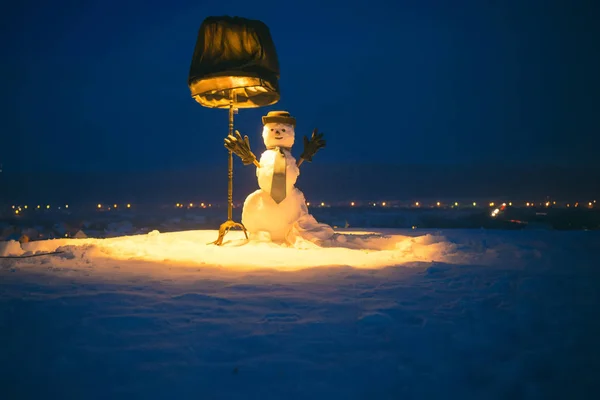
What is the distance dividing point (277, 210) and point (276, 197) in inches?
8.6

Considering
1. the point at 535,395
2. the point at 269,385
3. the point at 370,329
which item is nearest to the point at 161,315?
the point at 269,385

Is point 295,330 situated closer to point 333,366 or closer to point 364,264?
point 333,366

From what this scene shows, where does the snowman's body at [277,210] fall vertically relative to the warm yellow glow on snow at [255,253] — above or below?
above

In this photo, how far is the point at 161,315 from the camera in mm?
2748

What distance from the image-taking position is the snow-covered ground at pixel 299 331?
189 cm

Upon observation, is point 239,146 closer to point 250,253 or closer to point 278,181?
point 278,181

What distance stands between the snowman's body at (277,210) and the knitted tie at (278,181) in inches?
2.1

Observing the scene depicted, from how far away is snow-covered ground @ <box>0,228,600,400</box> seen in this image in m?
1.89

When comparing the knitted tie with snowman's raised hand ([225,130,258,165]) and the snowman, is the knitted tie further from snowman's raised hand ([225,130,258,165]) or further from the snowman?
snowman's raised hand ([225,130,258,165])

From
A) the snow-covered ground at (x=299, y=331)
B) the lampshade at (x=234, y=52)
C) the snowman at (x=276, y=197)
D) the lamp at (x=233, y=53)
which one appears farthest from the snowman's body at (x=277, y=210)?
the snow-covered ground at (x=299, y=331)

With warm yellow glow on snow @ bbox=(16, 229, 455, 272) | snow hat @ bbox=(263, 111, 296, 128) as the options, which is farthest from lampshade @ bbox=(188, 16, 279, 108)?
warm yellow glow on snow @ bbox=(16, 229, 455, 272)

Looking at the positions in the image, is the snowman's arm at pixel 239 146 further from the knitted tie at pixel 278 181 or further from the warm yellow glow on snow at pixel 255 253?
the warm yellow glow on snow at pixel 255 253

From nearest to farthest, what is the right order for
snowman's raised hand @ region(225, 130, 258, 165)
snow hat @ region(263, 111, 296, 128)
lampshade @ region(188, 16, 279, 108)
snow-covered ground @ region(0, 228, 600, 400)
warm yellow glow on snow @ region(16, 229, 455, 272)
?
snow-covered ground @ region(0, 228, 600, 400)
warm yellow glow on snow @ region(16, 229, 455, 272)
lampshade @ region(188, 16, 279, 108)
snowman's raised hand @ region(225, 130, 258, 165)
snow hat @ region(263, 111, 296, 128)

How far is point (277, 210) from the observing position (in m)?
7.20
